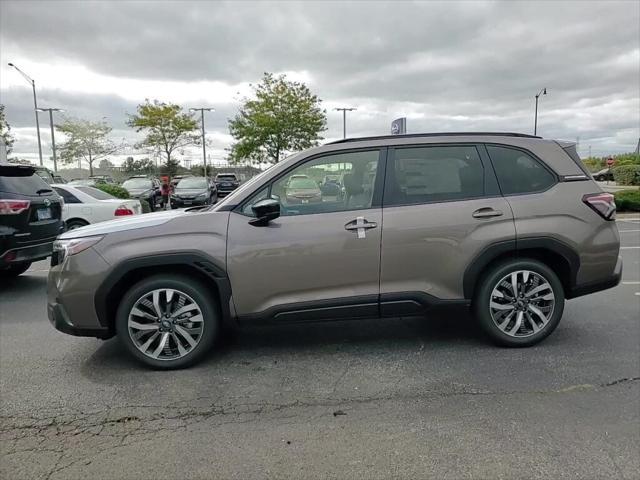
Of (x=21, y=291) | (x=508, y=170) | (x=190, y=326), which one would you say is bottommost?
(x=21, y=291)

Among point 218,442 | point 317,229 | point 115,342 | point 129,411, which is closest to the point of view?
point 218,442

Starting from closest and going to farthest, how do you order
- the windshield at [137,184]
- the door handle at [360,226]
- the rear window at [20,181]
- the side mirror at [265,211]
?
1. the side mirror at [265,211]
2. the door handle at [360,226]
3. the rear window at [20,181]
4. the windshield at [137,184]

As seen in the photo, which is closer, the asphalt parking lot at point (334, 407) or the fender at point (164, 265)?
the asphalt parking lot at point (334, 407)

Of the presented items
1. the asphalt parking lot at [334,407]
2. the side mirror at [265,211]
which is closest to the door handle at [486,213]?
the asphalt parking lot at [334,407]

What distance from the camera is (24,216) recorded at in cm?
629

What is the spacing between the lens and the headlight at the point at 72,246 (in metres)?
3.59

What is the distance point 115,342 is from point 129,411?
142cm

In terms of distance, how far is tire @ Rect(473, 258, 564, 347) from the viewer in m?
3.88

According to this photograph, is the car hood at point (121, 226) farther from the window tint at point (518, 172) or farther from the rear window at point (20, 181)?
the rear window at point (20, 181)

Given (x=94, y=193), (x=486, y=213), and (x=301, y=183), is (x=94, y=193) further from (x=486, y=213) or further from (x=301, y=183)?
(x=486, y=213)

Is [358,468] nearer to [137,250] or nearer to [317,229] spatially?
[317,229]

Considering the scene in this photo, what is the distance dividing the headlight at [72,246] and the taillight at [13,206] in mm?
3130

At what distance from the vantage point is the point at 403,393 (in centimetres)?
323

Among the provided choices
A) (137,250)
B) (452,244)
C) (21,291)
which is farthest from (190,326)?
(21,291)
